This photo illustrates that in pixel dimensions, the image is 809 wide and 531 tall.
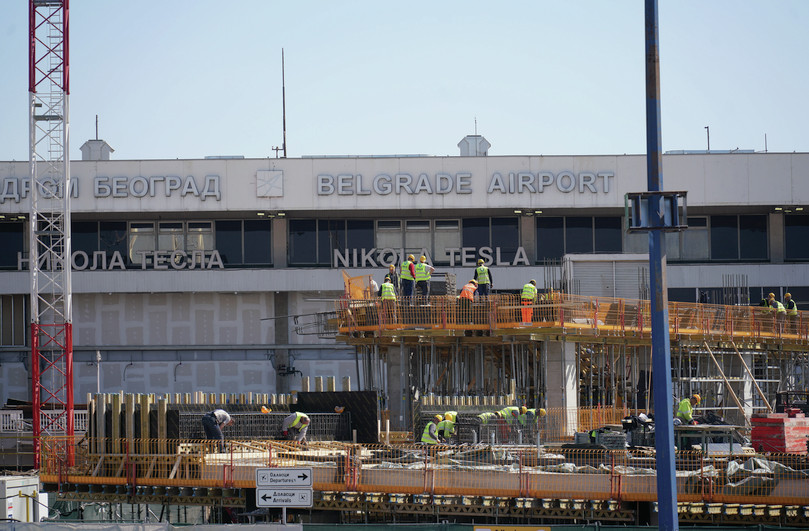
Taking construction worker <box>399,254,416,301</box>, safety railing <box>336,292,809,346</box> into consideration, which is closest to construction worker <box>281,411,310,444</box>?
safety railing <box>336,292,809,346</box>

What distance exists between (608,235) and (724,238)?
251 inches

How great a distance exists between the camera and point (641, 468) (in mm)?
24203

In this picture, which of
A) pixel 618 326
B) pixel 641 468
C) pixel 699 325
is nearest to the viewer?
pixel 641 468

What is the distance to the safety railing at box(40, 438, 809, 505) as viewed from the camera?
2277cm

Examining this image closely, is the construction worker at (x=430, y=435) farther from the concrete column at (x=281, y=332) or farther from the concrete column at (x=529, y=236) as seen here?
the concrete column at (x=529, y=236)

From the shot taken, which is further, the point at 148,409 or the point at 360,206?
the point at 360,206

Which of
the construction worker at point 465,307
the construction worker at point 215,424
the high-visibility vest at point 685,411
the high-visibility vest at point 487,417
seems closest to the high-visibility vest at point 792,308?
the construction worker at point 465,307

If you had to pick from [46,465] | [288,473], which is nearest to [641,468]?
[288,473]

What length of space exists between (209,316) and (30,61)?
16.6 meters

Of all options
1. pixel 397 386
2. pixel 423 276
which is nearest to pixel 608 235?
pixel 423 276

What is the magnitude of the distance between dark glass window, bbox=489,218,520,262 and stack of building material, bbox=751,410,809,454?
31.4 m

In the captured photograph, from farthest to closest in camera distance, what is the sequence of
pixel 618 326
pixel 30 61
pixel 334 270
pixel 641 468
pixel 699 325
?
pixel 334 270 < pixel 30 61 < pixel 699 325 < pixel 618 326 < pixel 641 468

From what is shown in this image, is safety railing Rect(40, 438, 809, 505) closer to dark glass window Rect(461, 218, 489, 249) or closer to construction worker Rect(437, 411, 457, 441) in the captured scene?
construction worker Rect(437, 411, 457, 441)

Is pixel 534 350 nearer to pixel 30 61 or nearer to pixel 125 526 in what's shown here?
pixel 125 526
